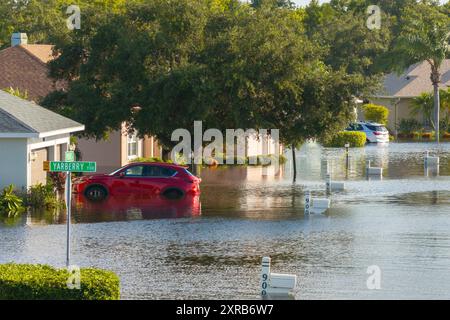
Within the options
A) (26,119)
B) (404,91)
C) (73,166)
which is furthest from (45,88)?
(404,91)

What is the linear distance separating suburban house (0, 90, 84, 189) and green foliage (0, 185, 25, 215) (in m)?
1.49

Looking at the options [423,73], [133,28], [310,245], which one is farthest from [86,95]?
[423,73]

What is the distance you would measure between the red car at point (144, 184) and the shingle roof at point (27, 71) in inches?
598

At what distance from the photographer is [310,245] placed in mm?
29266

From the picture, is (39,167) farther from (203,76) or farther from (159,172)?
(203,76)

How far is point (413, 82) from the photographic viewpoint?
96312 mm

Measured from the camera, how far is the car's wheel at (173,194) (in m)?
42.2

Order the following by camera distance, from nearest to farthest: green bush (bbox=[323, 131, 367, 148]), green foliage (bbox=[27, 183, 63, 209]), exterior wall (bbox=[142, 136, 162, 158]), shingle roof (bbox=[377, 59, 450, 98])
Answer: green foliage (bbox=[27, 183, 63, 209]) → exterior wall (bbox=[142, 136, 162, 158]) → green bush (bbox=[323, 131, 367, 148]) → shingle roof (bbox=[377, 59, 450, 98])

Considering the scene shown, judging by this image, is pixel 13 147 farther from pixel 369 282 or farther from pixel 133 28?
pixel 369 282

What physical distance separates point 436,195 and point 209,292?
22.3 m

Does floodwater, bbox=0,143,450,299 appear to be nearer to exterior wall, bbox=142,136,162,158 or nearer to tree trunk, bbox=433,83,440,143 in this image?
exterior wall, bbox=142,136,162,158

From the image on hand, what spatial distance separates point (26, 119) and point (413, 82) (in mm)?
61937

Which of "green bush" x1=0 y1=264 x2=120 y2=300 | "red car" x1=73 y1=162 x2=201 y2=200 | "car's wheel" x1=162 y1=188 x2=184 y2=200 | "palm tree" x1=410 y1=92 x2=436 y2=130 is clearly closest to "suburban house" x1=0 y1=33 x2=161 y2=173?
"red car" x1=73 y1=162 x2=201 y2=200

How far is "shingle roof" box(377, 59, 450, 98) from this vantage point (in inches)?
3733
